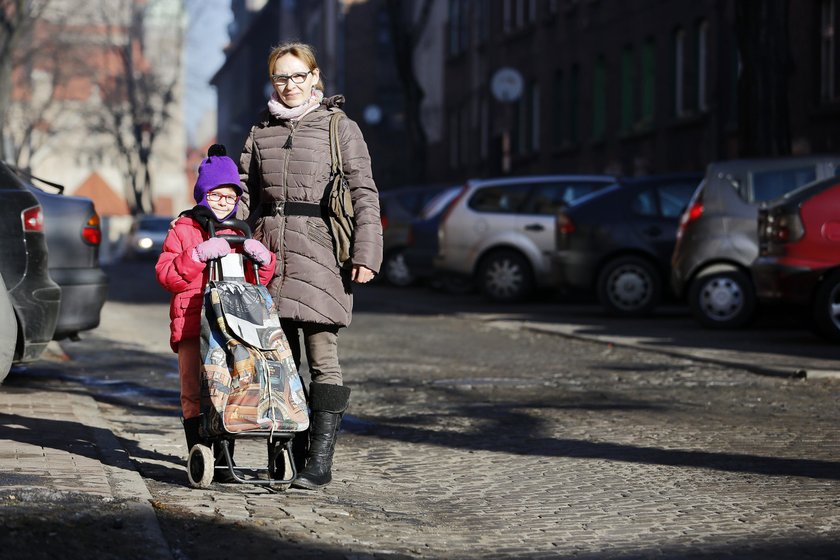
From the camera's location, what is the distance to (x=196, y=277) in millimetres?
6543

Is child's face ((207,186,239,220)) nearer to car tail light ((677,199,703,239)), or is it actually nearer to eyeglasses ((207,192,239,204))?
eyeglasses ((207,192,239,204))

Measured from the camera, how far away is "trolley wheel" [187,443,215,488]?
6520 millimetres

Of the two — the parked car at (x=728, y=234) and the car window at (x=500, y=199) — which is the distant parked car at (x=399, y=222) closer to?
the car window at (x=500, y=199)

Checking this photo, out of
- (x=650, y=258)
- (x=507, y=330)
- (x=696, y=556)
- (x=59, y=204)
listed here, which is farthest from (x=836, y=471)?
(x=650, y=258)

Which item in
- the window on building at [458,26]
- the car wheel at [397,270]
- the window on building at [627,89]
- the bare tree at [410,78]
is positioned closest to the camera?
the car wheel at [397,270]

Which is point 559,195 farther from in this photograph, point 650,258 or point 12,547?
point 12,547

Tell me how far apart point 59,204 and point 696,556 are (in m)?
6.15

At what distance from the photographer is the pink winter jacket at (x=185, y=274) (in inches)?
255

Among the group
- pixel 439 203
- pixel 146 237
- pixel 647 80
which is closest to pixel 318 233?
pixel 439 203

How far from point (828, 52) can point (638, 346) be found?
12.1 meters

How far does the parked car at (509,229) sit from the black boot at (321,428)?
14.5 metres

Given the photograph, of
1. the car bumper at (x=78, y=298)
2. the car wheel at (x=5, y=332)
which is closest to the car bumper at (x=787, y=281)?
the car bumper at (x=78, y=298)

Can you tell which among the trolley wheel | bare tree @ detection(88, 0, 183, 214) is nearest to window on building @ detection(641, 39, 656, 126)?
the trolley wheel

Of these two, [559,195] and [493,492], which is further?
[559,195]
